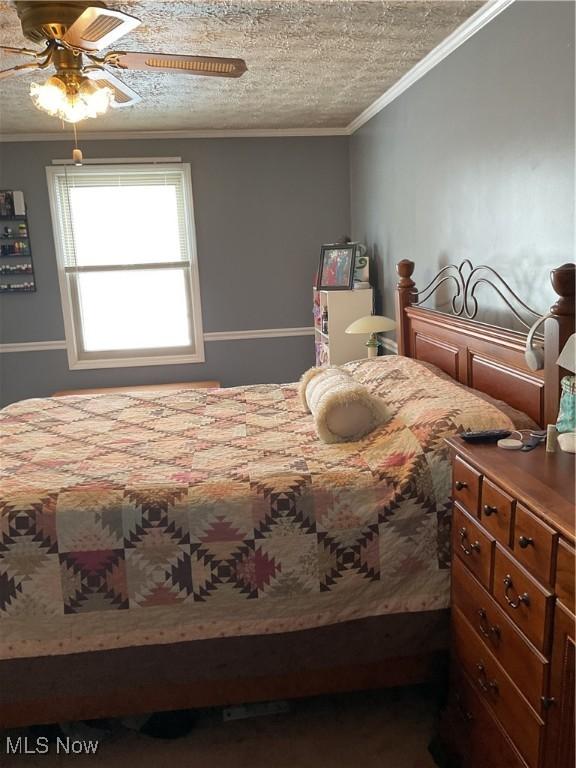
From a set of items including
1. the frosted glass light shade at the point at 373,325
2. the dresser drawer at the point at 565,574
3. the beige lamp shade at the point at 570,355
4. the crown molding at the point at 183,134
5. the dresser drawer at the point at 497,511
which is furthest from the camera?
the crown molding at the point at 183,134

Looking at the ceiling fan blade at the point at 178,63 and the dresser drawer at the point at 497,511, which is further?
the ceiling fan blade at the point at 178,63

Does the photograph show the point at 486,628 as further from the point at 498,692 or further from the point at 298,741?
the point at 298,741

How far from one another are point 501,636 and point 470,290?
1751 millimetres

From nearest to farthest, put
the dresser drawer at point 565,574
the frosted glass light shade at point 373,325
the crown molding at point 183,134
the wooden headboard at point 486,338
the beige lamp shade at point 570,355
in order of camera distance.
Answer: the dresser drawer at point 565,574
the beige lamp shade at point 570,355
the wooden headboard at point 486,338
the frosted glass light shade at point 373,325
the crown molding at point 183,134

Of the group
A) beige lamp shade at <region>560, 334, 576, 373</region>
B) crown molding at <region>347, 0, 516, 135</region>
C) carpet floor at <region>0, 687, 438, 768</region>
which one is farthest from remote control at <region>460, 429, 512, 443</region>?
crown molding at <region>347, 0, 516, 135</region>

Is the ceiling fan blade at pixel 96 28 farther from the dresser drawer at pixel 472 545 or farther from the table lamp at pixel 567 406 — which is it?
the dresser drawer at pixel 472 545

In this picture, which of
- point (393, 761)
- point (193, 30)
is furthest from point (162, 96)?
point (393, 761)

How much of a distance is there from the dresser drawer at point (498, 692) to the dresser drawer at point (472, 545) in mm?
183

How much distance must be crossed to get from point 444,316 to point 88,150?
3.31 m

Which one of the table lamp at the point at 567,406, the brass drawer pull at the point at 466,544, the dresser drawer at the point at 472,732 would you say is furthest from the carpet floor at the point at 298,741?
the table lamp at the point at 567,406

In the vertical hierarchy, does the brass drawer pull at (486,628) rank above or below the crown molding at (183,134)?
below

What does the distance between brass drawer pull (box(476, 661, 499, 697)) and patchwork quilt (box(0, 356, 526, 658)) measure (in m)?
0.28

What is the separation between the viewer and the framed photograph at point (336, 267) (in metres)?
4.21
